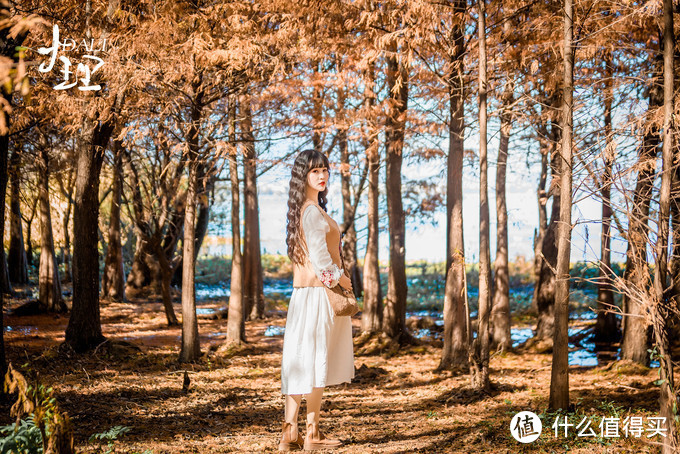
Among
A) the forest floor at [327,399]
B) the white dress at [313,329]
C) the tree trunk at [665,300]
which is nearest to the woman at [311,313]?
the white dress at [313,329]

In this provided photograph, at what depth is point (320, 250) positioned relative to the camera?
4746 mm

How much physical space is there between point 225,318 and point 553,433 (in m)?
12.5

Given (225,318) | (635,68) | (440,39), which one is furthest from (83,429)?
(225,318)

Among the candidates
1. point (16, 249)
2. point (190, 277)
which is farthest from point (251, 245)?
point (16, 249)

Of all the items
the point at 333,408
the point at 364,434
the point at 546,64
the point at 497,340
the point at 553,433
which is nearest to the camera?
the point at 553,433

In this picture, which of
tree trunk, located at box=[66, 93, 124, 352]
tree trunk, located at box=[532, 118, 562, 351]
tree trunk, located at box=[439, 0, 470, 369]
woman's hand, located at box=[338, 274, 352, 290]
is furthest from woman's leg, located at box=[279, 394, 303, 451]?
tree trunk, located at box=[532, 118, 562, 351]

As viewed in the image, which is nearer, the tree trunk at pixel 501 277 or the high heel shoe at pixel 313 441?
the high heel shoe at pixel 313 441

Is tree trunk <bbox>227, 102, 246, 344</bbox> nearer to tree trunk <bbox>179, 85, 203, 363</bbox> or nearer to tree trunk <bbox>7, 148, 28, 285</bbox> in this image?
tree trunk <bbox>179, 85, 203, 363</bbox>

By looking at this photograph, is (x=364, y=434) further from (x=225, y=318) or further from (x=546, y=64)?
(x=225, y=318)

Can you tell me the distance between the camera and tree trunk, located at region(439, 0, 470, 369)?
9.70m

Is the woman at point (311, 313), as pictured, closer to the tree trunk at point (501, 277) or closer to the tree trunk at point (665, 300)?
the tree trunk at point (665, 300)

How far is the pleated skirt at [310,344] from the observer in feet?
15.8

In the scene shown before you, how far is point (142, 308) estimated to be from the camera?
17984mm

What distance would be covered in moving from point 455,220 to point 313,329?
5.59 meters
